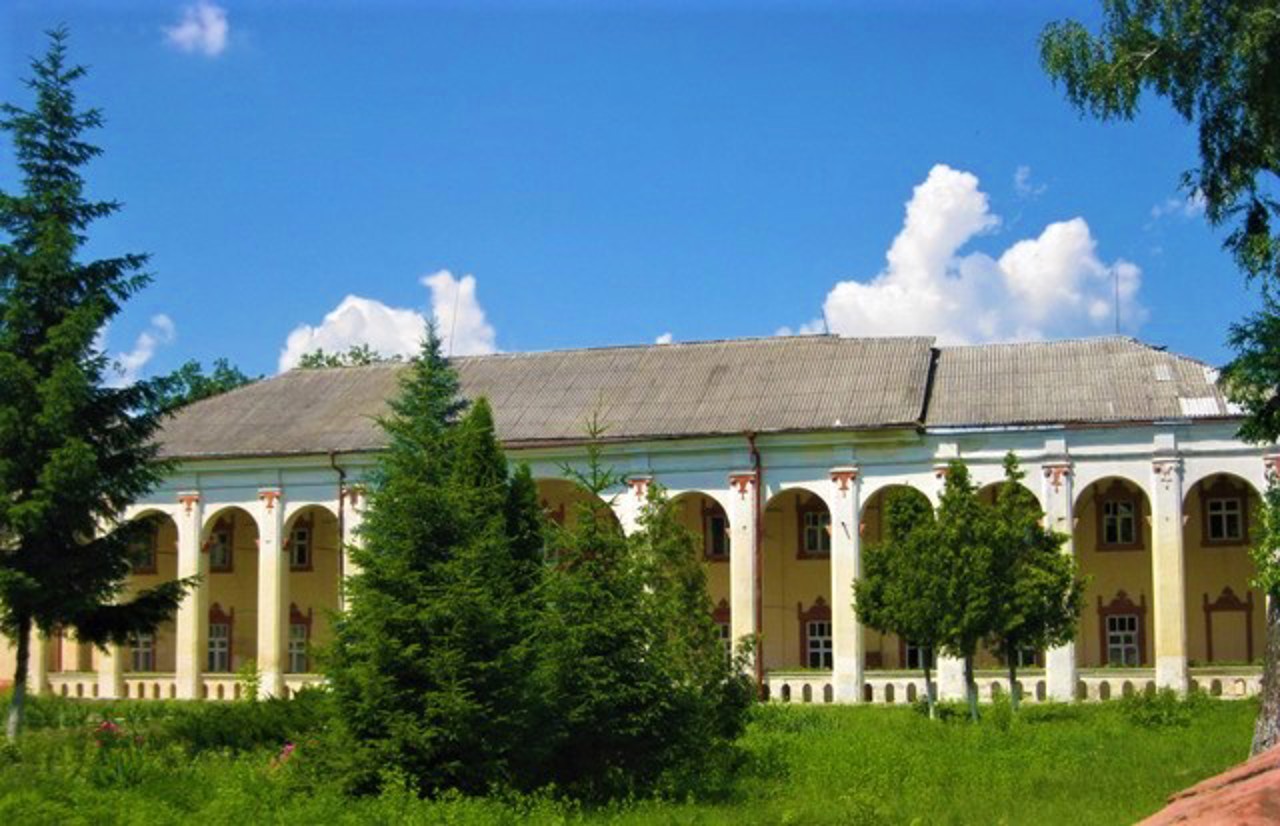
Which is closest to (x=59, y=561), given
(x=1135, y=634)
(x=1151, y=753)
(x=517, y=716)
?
(x=517, y=716)

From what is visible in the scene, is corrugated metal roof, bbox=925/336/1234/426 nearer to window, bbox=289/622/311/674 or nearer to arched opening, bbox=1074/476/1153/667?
arched opening, bbox=1074/476/1153/667

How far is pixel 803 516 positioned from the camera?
132 ft

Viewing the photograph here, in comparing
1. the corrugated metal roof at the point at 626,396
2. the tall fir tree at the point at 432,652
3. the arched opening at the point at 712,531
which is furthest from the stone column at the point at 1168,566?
the tall fir tree at the point at 432,652

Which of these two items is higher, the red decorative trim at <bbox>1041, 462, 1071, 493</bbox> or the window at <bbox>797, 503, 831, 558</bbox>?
the red decorative trim at <bbox>1041, 462, 1071, 493</bbox>

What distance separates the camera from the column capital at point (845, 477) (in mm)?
36938

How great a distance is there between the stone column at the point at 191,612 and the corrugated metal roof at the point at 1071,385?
1850 cm

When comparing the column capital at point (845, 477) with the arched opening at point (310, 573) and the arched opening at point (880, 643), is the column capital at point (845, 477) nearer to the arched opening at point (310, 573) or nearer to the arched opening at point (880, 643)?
the arched opening at point (880, 643)

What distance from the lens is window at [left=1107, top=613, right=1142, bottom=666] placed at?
37781mm

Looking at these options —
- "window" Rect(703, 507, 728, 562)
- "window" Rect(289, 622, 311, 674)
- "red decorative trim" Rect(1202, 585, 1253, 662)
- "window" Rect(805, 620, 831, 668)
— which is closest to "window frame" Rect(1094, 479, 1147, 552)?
"red decorative trim" Rect(1202, 585, 1253, 662)

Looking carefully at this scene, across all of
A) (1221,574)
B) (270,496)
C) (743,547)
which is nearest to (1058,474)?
(1221,574)

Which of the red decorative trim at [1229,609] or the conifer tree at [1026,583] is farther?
the red decorative trim at [1229,609]

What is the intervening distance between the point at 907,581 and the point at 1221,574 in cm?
1113

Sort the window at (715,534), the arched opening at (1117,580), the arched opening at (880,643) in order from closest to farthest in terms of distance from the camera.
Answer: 1. the arched opening at (1117,580)
2. the arched opening at (880,643)
3. the window at (715,534)

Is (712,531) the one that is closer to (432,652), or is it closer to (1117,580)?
(1117,580)
